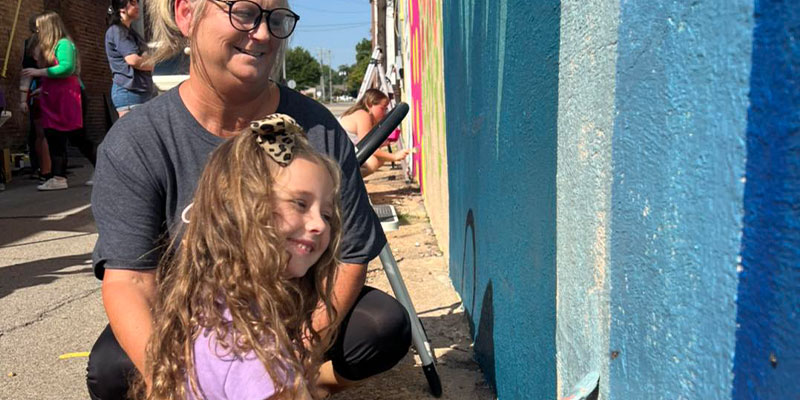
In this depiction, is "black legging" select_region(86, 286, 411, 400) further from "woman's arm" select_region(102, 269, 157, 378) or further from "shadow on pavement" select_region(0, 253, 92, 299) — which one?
"shadow on pavement" select_region(0, 253, 92, 299)

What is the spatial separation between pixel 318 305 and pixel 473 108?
46.4 inches

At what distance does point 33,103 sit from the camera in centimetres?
741

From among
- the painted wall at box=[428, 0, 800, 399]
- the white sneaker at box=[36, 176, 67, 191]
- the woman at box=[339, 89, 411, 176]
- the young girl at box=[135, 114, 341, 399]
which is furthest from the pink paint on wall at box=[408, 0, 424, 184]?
the young girl at box=[135, 114, 341, 399]

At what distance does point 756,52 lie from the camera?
71cm

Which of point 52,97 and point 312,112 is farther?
point 52,97

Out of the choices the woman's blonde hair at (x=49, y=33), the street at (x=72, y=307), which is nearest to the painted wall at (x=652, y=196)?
the street at (x=72, y=307)

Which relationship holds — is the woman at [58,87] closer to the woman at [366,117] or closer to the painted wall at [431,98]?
the woman at [366,117]

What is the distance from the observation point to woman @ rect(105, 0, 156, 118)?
557 cm

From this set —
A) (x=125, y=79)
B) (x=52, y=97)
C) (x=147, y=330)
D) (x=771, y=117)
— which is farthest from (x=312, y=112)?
(x=52, y=97)

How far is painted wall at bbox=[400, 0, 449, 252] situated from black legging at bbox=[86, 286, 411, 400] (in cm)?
207

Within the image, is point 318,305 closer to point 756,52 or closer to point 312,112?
point 312,112

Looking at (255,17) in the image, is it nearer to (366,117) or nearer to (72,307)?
(72,307)

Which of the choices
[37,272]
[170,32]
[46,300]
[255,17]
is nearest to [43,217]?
[37,272]

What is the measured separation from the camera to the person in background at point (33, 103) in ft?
23.1
